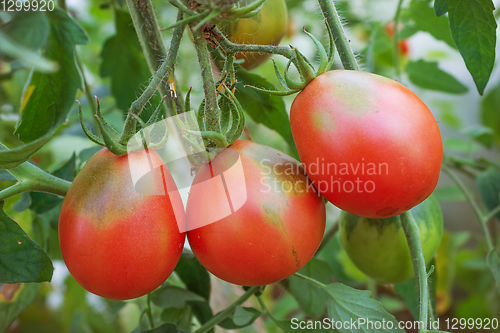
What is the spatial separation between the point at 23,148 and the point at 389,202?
0.29 metres

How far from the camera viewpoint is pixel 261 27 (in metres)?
0.54

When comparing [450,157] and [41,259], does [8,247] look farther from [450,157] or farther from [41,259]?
[450,157]

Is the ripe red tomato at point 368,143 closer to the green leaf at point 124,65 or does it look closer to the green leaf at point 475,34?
the green leaf at point 475,34

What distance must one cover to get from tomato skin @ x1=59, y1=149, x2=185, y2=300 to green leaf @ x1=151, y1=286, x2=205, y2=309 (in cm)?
19

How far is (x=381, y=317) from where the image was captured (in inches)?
15.6

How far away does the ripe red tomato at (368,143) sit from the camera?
0.33m

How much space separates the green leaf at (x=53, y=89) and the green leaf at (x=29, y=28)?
131mm

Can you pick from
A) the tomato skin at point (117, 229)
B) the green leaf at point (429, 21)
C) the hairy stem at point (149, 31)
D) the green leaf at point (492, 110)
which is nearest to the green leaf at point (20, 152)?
the tomato skin at point (117, 229)

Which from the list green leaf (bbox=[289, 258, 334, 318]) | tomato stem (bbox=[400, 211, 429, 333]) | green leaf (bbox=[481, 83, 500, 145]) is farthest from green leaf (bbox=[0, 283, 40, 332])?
green leaf (bbox=[481, 83, 500, 145])

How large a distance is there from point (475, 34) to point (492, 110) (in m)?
0.96

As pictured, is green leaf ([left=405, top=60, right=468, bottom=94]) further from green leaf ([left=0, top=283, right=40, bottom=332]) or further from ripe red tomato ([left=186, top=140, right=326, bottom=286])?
green leaf ([left=0, top=283, right=40, bottom=332])

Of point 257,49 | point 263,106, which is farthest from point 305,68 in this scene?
point 263,106

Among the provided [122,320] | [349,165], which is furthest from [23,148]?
[122,320]

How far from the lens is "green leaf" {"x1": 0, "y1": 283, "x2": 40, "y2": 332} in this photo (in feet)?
1.80
